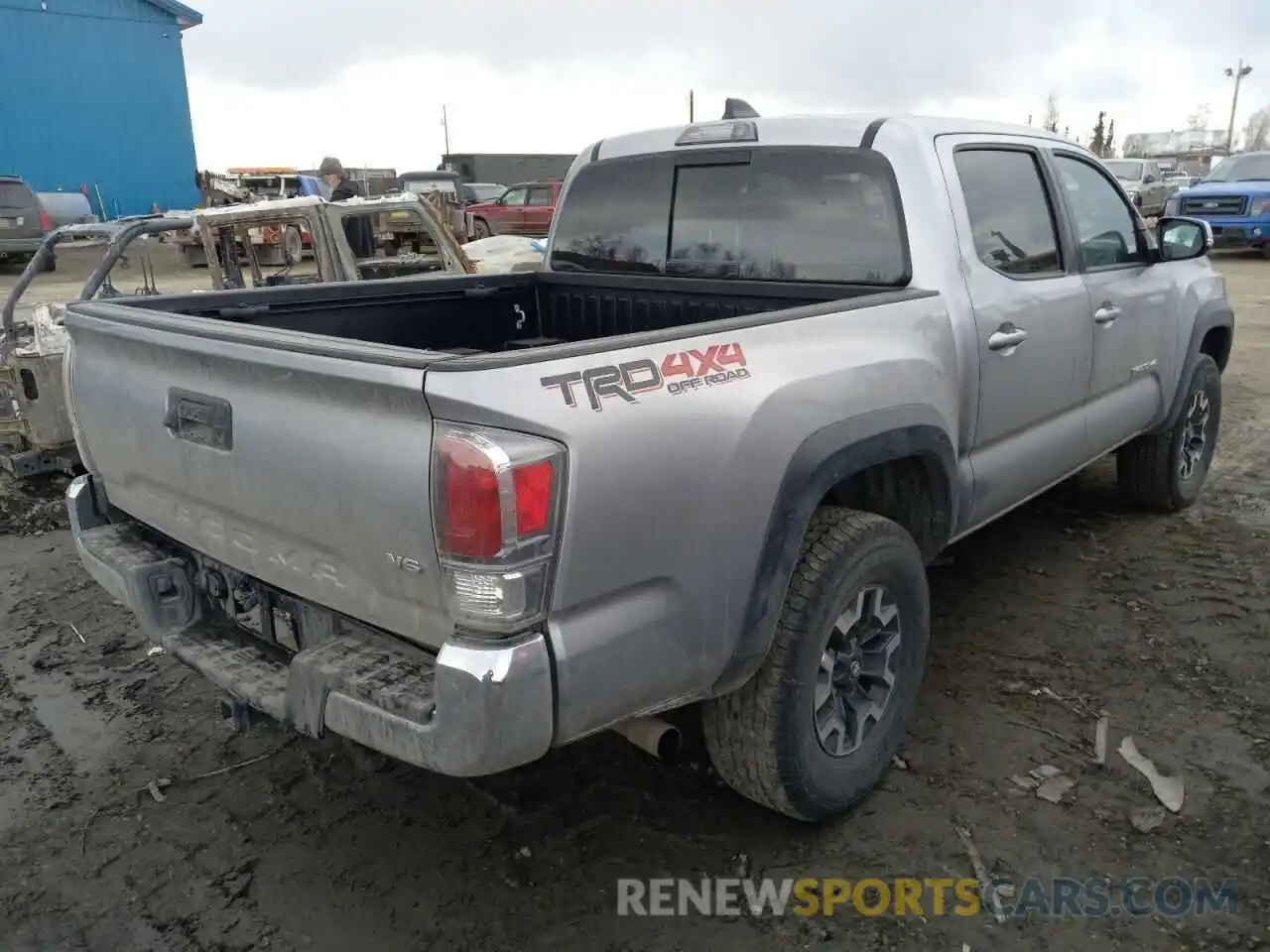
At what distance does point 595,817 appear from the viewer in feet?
9.77

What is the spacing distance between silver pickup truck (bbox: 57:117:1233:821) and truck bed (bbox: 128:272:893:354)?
0.05 ft

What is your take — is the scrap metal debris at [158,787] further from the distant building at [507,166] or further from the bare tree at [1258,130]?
the bare tree at [1258,130]

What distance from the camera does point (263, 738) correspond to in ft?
11.4

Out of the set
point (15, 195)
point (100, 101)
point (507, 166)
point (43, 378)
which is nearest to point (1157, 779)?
point (43, 378)

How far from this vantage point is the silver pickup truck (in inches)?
80.4

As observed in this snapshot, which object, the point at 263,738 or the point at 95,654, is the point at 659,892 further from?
the point at 95,654

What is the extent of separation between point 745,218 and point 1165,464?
2.87m

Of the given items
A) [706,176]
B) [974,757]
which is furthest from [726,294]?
[974,757]

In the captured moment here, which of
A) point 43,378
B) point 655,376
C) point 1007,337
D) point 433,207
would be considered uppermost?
point 433,207

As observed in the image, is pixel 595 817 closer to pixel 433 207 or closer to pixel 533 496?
pixel 533 496

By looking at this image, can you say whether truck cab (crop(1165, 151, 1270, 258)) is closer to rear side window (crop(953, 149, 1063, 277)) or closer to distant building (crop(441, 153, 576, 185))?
rear side window (crop(953, 149, 1063, 277))

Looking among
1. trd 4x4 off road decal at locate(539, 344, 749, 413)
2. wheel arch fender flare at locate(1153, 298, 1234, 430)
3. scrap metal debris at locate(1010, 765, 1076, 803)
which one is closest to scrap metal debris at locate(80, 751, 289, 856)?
trd 4x4 off road decal at locate(539, 344, 749, 413)

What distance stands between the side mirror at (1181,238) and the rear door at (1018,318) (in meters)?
0.92

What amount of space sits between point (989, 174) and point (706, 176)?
102 cm
